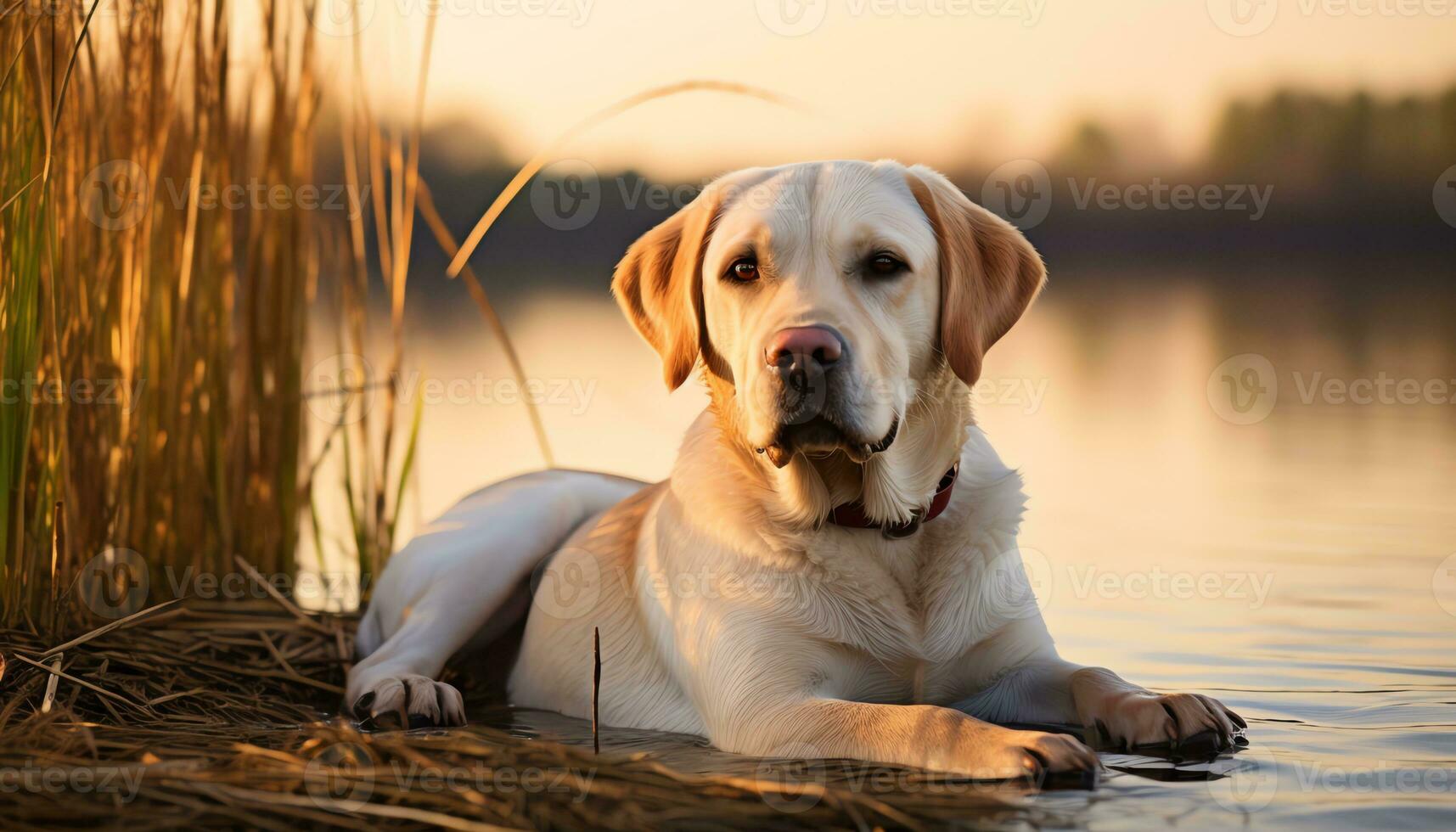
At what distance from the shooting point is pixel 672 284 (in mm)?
3672

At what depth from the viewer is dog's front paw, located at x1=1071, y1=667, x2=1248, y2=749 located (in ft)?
10.2

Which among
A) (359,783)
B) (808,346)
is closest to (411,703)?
(359,783)

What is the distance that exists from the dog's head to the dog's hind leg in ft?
3.02

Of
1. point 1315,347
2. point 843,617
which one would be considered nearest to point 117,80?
point 843,617

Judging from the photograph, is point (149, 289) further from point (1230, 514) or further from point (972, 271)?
point (1230, 514)

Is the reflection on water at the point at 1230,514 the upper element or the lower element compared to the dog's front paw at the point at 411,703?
upper

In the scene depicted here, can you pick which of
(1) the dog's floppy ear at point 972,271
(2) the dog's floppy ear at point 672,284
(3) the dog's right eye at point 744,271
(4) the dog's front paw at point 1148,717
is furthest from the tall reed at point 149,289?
(4) the dog's front paw at point 1148,717

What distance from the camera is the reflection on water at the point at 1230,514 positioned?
303 centimetres

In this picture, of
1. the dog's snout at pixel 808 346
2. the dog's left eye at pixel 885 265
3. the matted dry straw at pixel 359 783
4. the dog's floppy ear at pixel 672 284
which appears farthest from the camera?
the dog's floppy ear at pixel 672 284

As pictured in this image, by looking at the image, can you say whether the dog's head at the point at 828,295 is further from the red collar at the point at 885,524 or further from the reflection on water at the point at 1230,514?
the reflection on water at the point at 1230,514

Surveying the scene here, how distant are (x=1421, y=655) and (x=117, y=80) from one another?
4.25 m

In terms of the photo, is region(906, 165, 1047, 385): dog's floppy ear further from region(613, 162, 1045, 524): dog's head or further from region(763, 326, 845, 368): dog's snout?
region(763, 326, 845, 368): dog's snout

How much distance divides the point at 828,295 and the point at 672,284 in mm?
625

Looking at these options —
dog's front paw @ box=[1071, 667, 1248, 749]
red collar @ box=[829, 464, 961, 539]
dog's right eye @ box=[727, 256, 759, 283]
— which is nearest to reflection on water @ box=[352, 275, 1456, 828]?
dog's front paw @ box=[1071, 667, 1248, 749]
